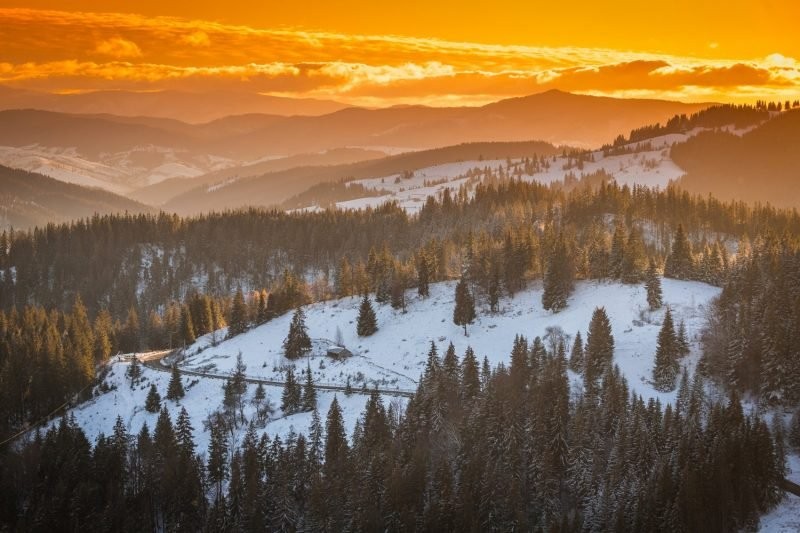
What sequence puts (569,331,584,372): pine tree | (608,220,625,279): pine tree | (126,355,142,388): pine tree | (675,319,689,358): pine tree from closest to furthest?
(675,319,689,358): pine tree < (569,331,584,372): pine tree < (126,355,142,388): pine tree < (608,220,625,279): pine tree

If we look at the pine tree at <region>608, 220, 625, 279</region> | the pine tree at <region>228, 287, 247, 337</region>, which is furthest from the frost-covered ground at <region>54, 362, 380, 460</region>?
the pine tree at <region>608, 220, 625, 279</region>

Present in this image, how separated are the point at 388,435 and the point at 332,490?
1067 cm

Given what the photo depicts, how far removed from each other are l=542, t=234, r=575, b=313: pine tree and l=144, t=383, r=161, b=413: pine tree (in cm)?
6153

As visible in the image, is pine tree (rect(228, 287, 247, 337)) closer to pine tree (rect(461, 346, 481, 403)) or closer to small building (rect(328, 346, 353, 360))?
small building (rect(328, 346, 353, 360))

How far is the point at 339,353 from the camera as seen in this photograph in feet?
404

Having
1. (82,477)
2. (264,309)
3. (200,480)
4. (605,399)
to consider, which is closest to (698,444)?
(605,399)

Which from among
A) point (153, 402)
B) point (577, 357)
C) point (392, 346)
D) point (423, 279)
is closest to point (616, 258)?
point (577, 357)

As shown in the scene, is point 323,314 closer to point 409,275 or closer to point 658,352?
→ point 409,275

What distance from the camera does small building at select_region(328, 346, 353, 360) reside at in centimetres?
12281

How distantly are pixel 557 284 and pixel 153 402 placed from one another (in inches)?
2547

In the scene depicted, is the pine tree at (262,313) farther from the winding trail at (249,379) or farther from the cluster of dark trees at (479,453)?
the cluster of dark trees at (479,453)

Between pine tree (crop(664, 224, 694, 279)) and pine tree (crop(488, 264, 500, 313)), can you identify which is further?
pine tree (crop(488, 264, 500, 313))

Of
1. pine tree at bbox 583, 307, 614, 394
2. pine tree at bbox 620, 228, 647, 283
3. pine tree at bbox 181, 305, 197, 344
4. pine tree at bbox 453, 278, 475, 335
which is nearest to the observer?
pine tree at bbox 583, 307, 614, 394

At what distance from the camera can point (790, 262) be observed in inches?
4348
